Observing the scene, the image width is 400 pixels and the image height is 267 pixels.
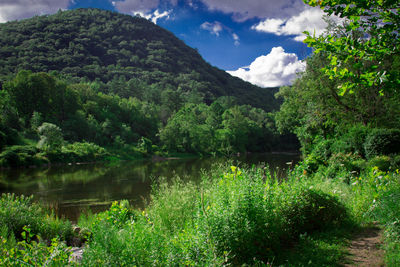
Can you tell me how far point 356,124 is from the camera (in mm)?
16641

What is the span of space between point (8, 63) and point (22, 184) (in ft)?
264

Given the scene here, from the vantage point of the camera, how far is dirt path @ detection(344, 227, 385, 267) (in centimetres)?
422

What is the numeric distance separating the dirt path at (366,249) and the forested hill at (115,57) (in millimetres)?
85433

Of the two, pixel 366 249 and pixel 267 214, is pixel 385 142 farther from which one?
pixel 267 214

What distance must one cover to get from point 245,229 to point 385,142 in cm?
1357

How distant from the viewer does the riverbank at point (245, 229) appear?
349 centimetres

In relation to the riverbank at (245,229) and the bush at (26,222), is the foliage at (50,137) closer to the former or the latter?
the bush at (26,222)

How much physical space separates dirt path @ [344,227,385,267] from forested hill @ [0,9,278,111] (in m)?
85.4

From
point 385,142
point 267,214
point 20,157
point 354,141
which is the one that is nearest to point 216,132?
point 20,157

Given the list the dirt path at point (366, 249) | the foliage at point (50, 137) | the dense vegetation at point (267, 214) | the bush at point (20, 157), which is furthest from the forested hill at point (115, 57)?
the dirt path at point (366, 249)

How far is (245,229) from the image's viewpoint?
3.97 m

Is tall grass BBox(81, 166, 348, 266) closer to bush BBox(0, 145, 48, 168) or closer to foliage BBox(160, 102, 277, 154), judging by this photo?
bush BBox(0, 145, 48, 168)

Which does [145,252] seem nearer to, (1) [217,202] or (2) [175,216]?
(1) [217,202]

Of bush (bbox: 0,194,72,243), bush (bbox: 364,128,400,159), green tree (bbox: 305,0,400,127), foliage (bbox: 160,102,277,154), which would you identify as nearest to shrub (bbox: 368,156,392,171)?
bush (bbox: 364,128,400,159)
